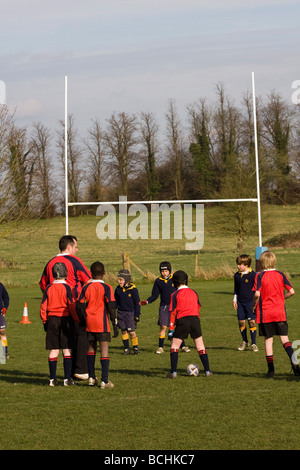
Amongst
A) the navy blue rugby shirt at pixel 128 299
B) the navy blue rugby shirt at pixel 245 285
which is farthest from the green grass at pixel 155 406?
the navy blue rugby shirt at pixel 245 285

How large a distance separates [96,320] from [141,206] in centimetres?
5799

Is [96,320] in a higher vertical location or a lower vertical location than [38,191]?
lower

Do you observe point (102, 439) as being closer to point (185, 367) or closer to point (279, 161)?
point (185, 367)

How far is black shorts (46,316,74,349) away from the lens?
9312 millimetres

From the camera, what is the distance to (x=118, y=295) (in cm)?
1247

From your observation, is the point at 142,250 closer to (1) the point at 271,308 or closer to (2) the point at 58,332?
(1) the point at 271,308

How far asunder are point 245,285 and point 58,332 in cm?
425

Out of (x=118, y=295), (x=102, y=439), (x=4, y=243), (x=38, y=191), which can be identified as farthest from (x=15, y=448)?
(x=4, y=243)

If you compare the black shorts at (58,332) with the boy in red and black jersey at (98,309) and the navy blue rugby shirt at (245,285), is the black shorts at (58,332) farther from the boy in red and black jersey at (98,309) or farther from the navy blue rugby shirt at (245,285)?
the navy blue rugby shirt at (245,285)

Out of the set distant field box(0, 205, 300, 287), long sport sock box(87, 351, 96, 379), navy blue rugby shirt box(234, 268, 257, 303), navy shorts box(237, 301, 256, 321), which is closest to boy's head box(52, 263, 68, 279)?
long sport sock box(87, 351, 96, 379)

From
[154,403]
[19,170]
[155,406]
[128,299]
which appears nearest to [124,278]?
[128,299]

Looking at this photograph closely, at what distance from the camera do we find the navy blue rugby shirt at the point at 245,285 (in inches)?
489

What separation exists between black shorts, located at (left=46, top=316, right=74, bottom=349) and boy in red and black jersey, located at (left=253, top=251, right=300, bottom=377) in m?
2.58

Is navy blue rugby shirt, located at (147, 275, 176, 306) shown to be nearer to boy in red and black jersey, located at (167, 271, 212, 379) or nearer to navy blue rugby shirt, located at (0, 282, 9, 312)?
navy blue rugby shirt, located at (0, 282, 9, 312)
